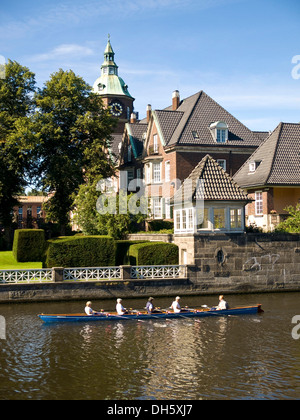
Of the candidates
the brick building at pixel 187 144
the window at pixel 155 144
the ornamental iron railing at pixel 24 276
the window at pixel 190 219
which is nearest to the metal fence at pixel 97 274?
the ornamental iron railing at pixel 24 276

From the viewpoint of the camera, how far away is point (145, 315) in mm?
27641

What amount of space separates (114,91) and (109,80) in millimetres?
2442

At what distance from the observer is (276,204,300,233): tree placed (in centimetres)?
3909

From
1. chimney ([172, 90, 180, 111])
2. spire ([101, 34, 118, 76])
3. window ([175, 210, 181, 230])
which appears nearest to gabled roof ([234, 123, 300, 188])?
window ([175, 210, 181, 230])

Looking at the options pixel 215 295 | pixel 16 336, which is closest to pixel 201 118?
pixel 215 295

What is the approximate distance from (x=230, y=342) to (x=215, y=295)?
1287 centimetres

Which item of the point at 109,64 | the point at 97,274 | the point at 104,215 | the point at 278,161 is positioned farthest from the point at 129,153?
the point at 97,274

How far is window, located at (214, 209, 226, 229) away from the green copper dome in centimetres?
5710

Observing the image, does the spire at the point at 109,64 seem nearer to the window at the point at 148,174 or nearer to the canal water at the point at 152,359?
the window at the point at 148,174

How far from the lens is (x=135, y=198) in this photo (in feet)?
159

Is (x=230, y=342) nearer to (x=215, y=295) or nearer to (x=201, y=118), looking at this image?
(x=215, y=295)

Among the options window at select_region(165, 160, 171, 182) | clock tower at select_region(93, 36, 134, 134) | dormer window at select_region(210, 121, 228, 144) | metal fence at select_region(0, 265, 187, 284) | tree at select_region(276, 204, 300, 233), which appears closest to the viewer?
metal fence at select_region(0, 265, 187, 284)

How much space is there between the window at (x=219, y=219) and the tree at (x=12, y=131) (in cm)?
2191

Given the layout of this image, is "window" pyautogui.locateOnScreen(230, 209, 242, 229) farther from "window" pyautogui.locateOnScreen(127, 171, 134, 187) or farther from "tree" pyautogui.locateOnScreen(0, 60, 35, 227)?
"window" pyautogui.locateOnScreen(127, 171, 134, 187)
